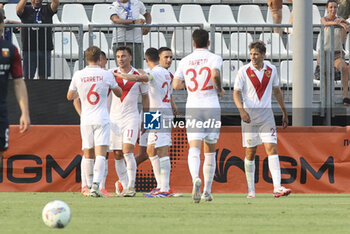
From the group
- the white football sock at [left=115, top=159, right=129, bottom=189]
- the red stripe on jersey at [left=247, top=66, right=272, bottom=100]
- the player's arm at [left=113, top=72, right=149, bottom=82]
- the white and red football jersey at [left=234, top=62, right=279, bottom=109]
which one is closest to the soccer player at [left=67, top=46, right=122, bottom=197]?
the player's arm at [left=113, top=72, right=149, bottom=82]

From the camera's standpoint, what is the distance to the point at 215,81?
400 inches

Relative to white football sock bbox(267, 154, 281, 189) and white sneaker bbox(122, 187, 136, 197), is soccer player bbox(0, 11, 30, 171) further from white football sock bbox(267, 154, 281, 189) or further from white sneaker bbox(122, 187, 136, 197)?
white football sock bbox(267, 154, 281, 189)

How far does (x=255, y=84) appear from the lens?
1127cm

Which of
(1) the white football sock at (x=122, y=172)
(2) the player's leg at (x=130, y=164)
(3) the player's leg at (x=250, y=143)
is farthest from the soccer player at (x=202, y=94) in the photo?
(1) the white football sock at (x=122, y=172)

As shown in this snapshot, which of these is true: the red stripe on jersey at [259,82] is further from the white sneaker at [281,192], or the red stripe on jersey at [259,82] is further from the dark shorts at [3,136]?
the dark shorts at [3,136]

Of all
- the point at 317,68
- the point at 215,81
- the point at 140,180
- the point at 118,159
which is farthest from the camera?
the point at 317,68

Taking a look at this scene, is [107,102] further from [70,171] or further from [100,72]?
[70,171]

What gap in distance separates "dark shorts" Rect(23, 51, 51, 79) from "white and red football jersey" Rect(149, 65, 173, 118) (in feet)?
10.5

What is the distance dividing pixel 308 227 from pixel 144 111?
485cm

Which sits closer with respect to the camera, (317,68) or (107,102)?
(107,102)

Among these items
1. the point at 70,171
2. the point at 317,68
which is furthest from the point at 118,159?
the point at 317,68

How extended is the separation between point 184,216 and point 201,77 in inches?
102

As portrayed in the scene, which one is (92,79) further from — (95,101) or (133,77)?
(133,77)

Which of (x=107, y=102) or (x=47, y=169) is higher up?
(x=107, y=102)
